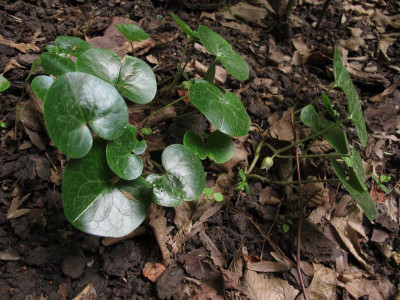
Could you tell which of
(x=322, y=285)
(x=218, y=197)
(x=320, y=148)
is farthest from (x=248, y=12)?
(x=322, y=285)

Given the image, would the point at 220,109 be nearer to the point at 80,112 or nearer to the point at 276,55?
the point at 80,112

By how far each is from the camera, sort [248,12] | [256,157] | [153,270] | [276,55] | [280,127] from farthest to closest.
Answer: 1. [248,12]
2. [276,55]
3. [280,127]
4. [256,157]
5. [153,270]

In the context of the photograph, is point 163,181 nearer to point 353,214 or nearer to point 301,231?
point 301,231

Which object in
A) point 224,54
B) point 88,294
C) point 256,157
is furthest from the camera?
point 256,157

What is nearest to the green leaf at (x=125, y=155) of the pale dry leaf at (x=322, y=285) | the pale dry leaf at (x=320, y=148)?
the pale dry leaf at (x=322, y=285)

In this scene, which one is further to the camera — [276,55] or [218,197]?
[276,55]

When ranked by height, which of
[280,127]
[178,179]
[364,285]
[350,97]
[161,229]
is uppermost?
[350,97]

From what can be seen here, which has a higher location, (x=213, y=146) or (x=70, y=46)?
(x=70, y=46)

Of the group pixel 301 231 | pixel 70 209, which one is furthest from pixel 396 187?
pixel 70 209
